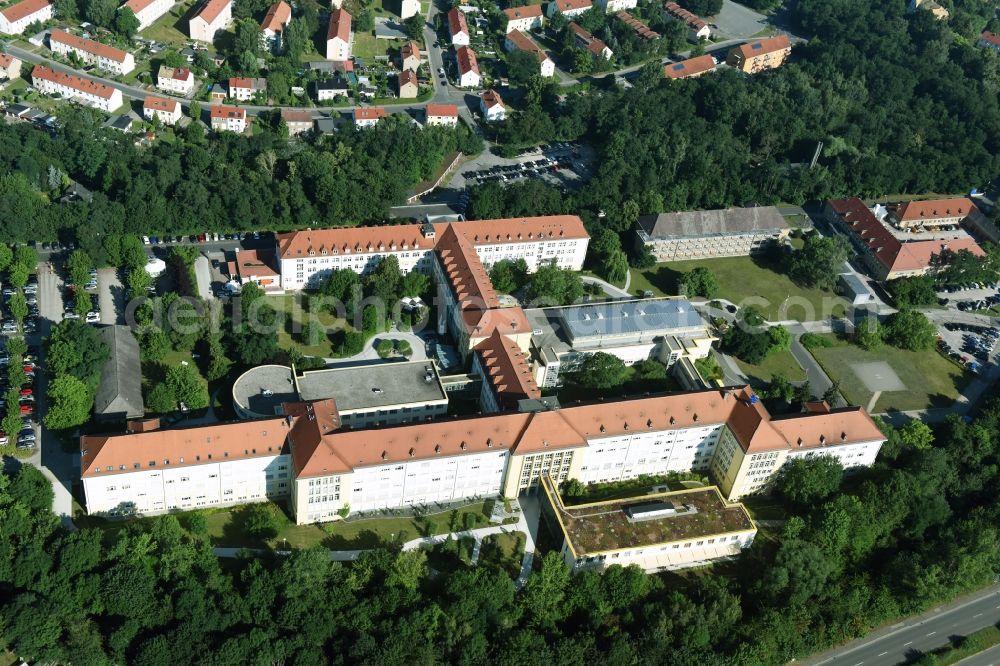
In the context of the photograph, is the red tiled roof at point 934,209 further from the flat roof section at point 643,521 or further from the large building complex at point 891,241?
the flat roof section at point 643,521

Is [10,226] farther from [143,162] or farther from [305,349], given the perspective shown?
[305,349]

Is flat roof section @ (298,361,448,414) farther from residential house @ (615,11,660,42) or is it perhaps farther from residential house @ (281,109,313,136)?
residential house @ (615,11,660,42)

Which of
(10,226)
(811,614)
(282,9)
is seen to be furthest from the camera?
(282,9)

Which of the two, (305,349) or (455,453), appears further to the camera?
(305,349)

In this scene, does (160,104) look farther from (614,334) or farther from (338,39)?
(614,334)

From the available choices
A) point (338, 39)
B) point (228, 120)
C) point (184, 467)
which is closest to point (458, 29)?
point (338, 39)

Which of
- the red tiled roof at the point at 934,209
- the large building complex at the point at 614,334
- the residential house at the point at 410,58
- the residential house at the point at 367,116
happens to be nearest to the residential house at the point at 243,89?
the residential house at the point at 367,116

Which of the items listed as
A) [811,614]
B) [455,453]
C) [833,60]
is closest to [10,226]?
[455,453]
